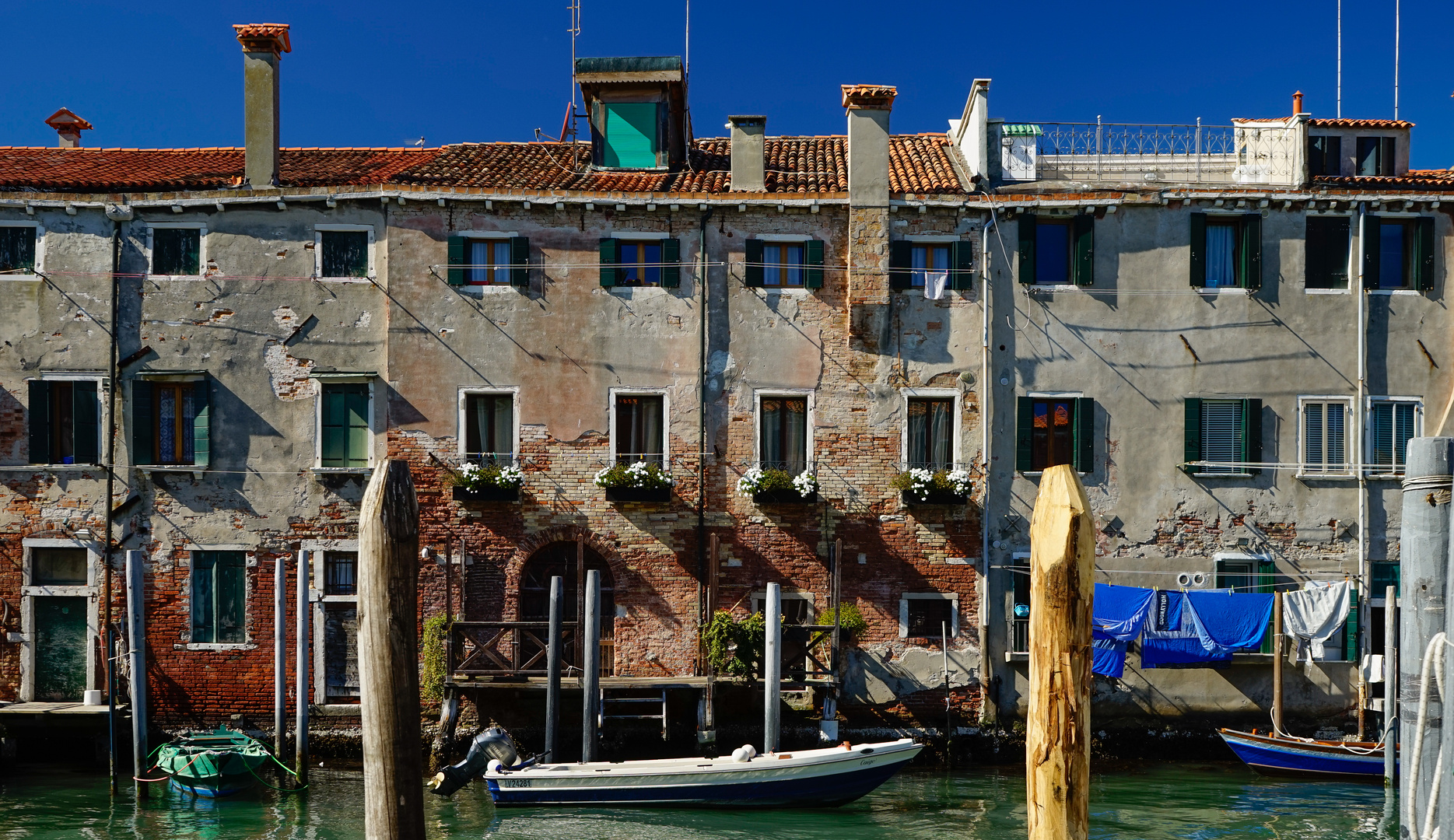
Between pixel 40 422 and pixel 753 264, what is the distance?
32.3 feet

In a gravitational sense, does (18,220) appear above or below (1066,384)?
above

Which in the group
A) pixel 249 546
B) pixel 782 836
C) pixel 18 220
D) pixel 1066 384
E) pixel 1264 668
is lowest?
pixel 782 836

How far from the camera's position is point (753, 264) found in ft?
54.2

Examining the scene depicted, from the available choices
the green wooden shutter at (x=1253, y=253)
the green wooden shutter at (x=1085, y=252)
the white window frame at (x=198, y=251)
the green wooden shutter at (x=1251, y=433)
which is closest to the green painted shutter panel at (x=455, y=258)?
the white window frame at (x=198, y=251)

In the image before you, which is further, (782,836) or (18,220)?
(18,220)

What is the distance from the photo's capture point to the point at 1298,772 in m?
14.8

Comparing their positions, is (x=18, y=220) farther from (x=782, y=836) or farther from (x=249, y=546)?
(x=782, y=836)

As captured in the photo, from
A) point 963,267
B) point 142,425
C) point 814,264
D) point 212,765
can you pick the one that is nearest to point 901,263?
point 963,267

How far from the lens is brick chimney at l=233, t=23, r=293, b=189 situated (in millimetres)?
16484

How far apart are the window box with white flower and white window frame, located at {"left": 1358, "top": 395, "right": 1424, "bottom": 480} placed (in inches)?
297

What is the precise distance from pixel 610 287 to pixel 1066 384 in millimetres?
6409

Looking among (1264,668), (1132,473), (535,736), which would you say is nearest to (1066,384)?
(1132,473)

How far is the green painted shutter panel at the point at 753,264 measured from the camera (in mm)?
16516

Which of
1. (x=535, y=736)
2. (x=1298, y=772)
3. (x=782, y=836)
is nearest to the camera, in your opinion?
(x=782, y=836)
